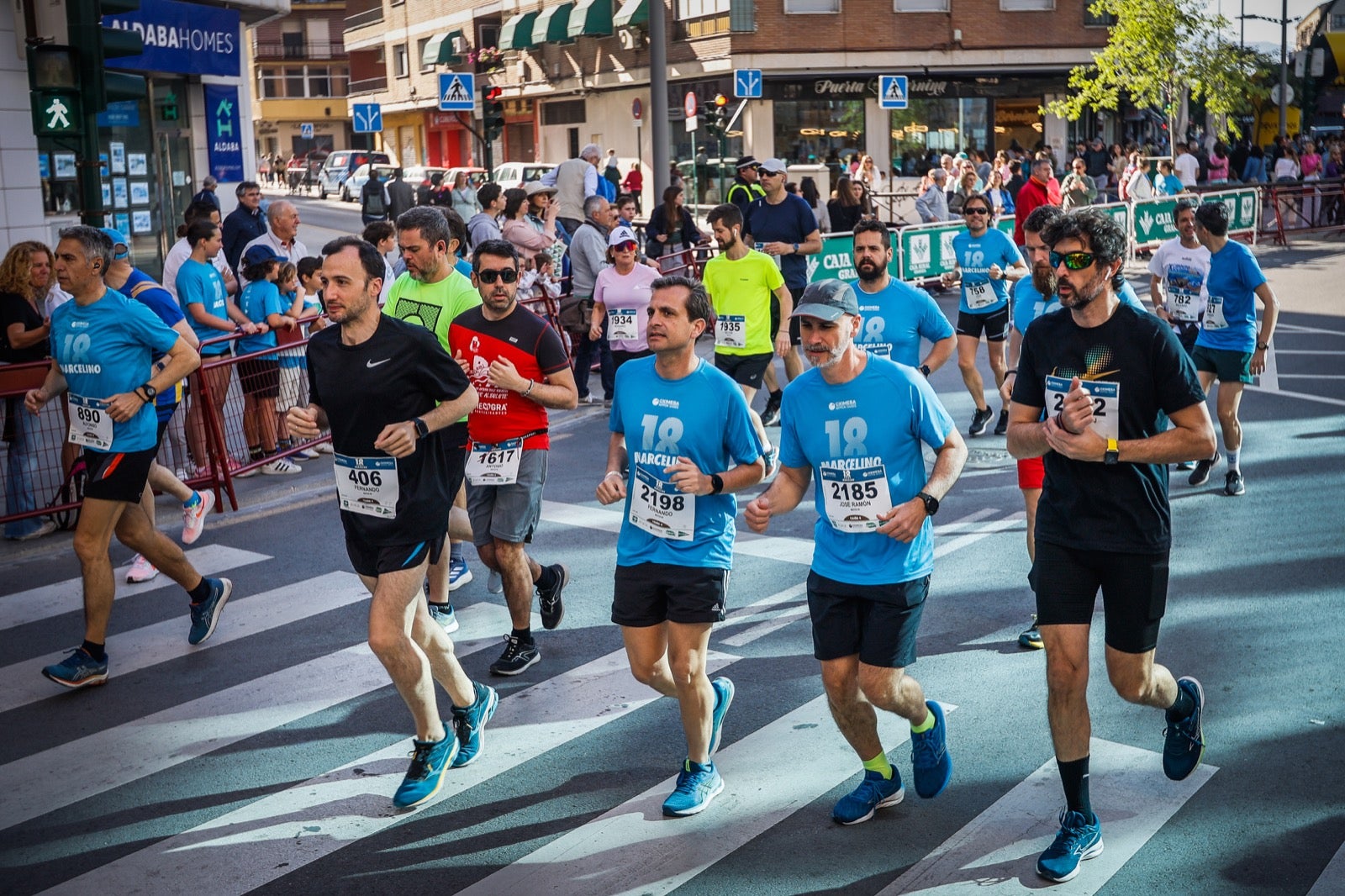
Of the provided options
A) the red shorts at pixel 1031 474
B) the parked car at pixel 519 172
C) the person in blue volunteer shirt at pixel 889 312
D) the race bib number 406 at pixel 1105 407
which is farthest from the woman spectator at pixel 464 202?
the race bib number 406 at pixel 1105 407

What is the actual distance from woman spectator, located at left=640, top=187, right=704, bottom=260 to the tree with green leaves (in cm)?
1990

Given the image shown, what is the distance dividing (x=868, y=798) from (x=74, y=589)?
5658 millimetres

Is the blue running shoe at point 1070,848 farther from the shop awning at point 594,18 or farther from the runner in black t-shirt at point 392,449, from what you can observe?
the shop awning at point 594,18

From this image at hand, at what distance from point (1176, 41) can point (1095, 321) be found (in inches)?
1310

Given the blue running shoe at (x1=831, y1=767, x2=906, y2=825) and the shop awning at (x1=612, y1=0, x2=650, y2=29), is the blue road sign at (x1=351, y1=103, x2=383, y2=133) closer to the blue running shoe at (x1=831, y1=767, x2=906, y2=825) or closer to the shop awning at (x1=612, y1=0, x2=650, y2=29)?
the shop awning at (x1=612, y1=0, x2=650, y2=29)

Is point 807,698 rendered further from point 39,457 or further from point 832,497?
point 39,457

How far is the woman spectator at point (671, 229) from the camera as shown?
1816 cm

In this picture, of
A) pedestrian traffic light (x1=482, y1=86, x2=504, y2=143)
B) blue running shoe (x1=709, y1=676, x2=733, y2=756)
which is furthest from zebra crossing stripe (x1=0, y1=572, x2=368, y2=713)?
pedestrian traffic light (x1=482, y1=86, x2=504, y2=143)

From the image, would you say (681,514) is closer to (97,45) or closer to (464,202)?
(97,45)

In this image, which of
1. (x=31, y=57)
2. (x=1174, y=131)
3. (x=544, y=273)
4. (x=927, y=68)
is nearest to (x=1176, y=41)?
(x=1174, y=131)

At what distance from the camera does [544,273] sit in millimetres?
15430

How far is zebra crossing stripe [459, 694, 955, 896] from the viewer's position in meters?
4.74

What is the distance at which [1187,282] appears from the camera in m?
10.5

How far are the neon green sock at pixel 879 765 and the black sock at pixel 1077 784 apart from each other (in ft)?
2.25
